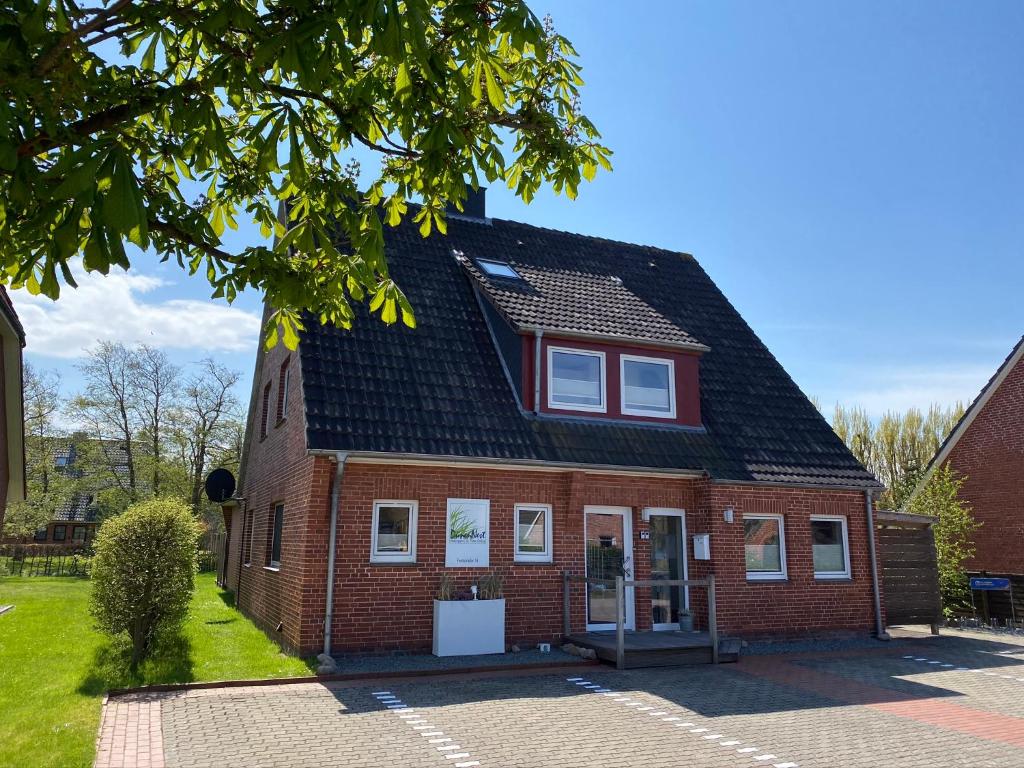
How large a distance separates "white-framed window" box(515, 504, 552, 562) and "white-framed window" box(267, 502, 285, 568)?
164 inches

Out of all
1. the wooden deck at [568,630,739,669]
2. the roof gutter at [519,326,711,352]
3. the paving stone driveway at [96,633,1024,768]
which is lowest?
the paving stone driveway at [96,633,1024,768]

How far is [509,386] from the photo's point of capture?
13312mm

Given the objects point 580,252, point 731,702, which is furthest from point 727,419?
point 731,702

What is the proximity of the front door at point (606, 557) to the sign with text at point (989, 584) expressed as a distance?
10.0 m

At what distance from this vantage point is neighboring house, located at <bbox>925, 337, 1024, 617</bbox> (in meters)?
19.5

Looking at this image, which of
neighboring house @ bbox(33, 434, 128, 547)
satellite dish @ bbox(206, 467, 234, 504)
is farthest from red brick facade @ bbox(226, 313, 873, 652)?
neighboring house @ bbox(33, 434, 128, 547)

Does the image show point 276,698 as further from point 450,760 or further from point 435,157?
point 435,157

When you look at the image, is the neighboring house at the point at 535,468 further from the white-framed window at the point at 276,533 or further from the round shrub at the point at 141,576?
the round shrub at the point at 141,576

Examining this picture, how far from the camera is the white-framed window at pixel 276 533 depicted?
1338 centimetres

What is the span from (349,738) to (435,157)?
546 centimetres

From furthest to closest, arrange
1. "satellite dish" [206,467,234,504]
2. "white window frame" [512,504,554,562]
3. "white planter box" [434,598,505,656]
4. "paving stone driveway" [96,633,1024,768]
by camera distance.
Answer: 1. "satellite dish" [206,467,234,504]
2. "white window frame" [512,504,554,562]
3. "white planter box" [434,598,505,656]
4. "paving stone driveway" [96,633,1024,768]

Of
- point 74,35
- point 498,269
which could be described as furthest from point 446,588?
point 74,35

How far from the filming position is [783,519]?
13891 millimetres

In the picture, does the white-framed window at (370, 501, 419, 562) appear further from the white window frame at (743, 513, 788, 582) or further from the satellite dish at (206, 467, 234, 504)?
the satellite dish at (206, 467, 234, 504)
